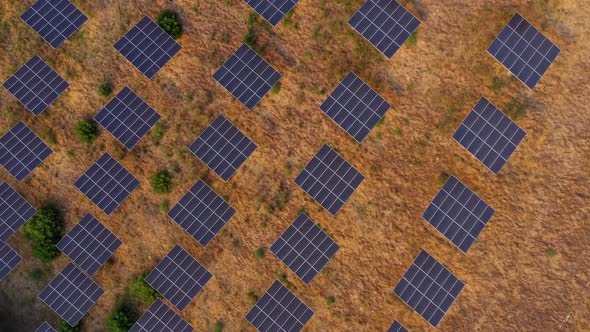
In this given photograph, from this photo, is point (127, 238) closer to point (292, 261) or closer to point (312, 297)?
point (292, 261)

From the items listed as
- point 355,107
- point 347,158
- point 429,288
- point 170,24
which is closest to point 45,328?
point 170,24

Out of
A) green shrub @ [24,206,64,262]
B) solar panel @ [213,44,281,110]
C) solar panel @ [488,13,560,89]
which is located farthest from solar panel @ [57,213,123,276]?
solar panel @ [488,13,560,89]

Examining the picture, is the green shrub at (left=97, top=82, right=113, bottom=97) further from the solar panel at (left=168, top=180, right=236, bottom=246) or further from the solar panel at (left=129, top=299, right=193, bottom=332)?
the solar panel at (left=129, top=299, right=193, bottom=332)

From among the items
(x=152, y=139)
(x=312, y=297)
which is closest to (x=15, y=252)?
(x=152, y=139)

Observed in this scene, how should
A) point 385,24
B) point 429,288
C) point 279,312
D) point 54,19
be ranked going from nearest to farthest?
point 429,288, point 279,312, point 385,24, point 54,19

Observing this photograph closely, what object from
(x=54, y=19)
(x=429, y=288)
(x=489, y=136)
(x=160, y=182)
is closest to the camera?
(x=429, y=288)

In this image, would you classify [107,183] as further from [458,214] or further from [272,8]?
[458,214]
